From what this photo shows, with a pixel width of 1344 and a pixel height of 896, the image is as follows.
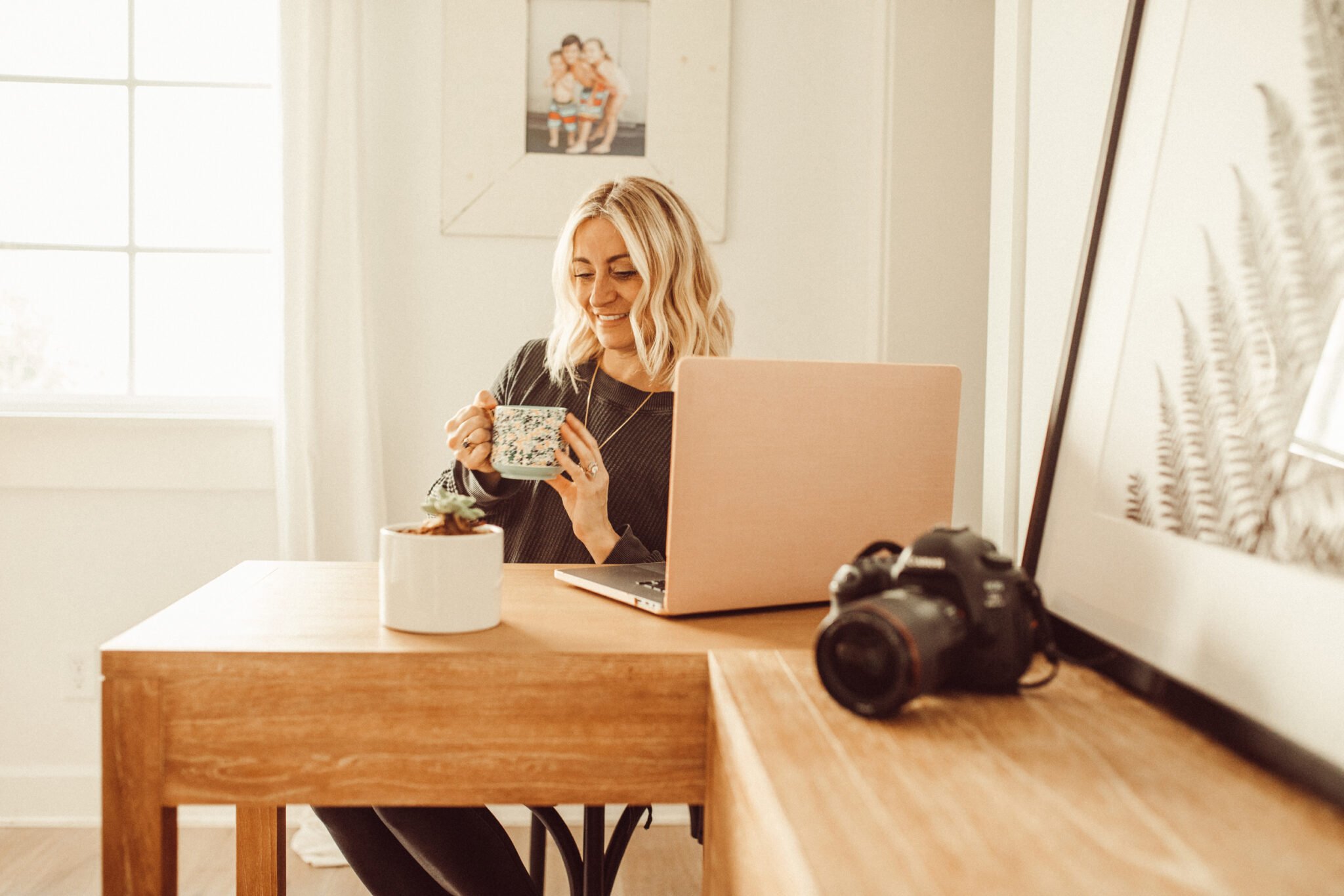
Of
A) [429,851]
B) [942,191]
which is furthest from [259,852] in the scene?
[942,191]

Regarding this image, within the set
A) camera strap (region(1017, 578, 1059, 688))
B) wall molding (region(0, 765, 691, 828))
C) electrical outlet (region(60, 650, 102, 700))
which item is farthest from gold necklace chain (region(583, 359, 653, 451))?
electrical outlet (region(60, 650, 102, 700))

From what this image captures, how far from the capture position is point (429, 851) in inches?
45.1

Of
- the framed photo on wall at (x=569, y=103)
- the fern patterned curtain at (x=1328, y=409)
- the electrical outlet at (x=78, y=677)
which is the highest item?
the framed photo on wall at (x=569, y=103)

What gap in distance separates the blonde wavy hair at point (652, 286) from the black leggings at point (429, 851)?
2.84 ft

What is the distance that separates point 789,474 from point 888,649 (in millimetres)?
320

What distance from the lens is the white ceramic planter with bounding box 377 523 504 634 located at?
81 cm

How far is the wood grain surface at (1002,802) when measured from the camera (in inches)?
16.3

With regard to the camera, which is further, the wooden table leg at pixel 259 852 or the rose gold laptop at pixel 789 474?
the wooden table leg at pixel 259 852

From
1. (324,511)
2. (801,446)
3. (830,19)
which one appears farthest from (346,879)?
(830,19)

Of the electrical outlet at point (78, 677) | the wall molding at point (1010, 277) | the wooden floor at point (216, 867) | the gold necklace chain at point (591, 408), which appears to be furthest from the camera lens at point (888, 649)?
Answer: the electrical outlet at point (78, 677)

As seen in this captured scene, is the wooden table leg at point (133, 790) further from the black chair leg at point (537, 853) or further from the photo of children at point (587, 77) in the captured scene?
the photo of children at point (587, 77)

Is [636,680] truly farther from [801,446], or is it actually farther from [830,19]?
[830,19]

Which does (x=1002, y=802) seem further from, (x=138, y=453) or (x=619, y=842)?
(x=138, y=453)

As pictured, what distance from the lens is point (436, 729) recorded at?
0.75 m
